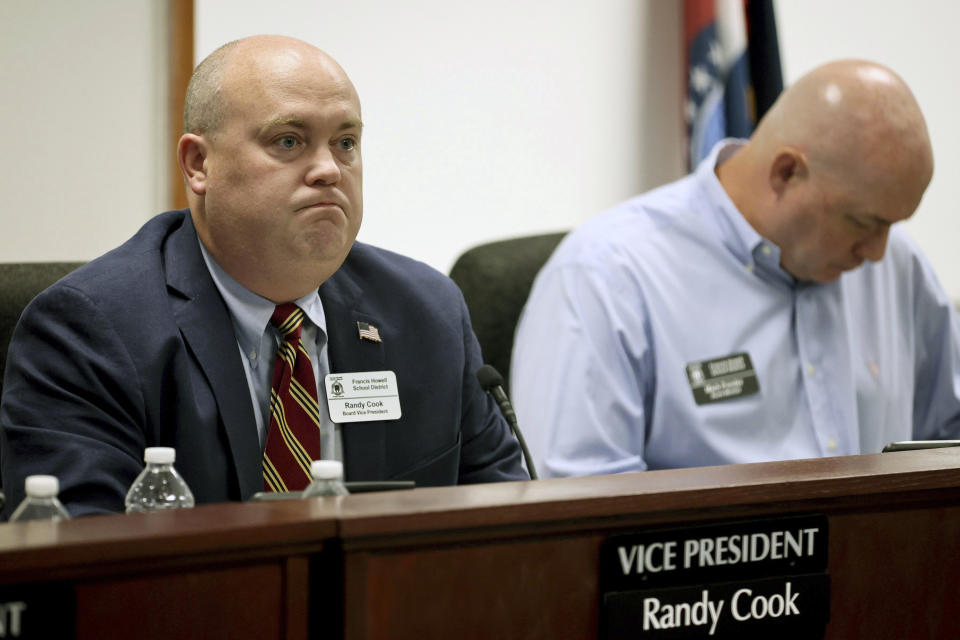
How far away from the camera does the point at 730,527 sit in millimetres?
1038

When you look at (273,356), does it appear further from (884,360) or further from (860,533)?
(884,360)

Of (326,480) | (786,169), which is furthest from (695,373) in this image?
(326,480)

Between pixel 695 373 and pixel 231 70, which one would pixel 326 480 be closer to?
pixel 231 70

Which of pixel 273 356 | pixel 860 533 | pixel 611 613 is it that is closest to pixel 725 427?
pixel 273 356

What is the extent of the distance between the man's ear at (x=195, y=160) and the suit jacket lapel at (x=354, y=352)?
245 mm

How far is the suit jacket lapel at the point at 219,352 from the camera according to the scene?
4.93ft

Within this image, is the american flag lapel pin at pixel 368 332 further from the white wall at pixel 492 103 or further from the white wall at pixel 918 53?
the white wall at pixel 918 53

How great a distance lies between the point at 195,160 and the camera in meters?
1.63

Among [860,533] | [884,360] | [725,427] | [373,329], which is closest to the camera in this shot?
[860,533]

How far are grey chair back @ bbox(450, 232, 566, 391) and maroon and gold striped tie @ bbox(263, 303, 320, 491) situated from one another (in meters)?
0.75

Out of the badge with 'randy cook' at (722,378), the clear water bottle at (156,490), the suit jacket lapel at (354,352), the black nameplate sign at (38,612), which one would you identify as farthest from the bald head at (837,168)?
the black nameplate sign at (38,612)

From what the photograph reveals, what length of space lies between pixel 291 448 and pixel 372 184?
4.60 ft

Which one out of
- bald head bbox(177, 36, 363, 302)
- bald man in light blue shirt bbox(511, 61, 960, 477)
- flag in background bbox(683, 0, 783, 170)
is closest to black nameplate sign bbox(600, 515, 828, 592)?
bald head bbox(177, 36, 363, 302)

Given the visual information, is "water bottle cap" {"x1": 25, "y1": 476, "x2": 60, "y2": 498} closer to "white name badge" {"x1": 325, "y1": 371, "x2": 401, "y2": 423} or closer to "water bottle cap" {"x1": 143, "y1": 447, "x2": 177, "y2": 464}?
"water bottle cap" {"x1": 143, "y1": 447, "x2": 177, "y2": 464}
